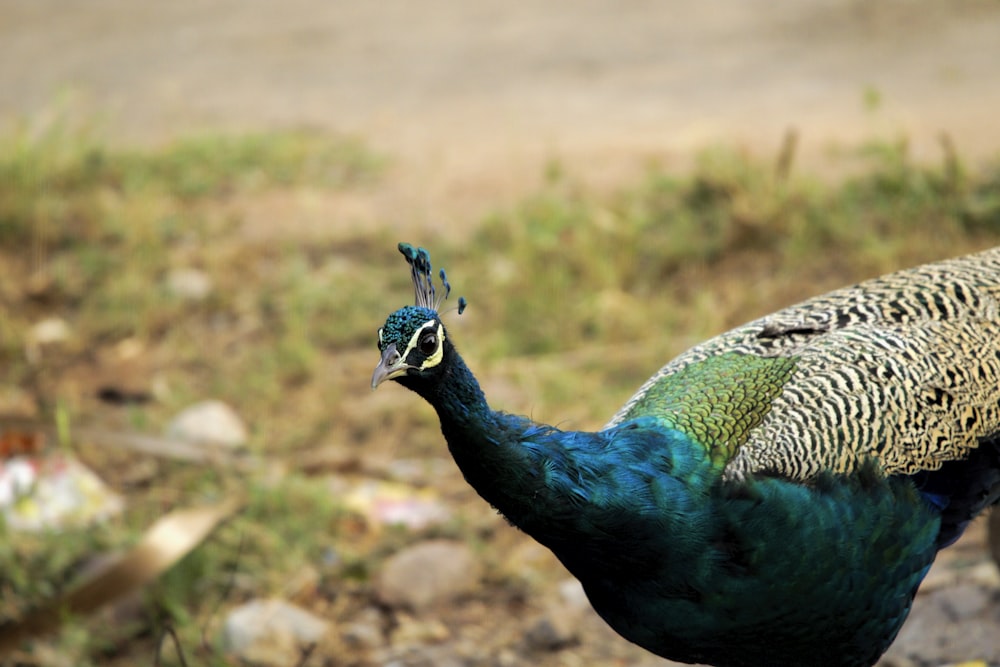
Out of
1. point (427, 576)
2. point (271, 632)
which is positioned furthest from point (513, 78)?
point (271, 632)

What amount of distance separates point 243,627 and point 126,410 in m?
1.61

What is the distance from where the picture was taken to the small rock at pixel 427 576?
367cm

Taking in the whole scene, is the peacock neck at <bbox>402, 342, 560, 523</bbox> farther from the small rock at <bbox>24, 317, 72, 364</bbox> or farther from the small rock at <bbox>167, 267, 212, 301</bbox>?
the small rock at <bbox>167, 267, 212, 301</bbox>

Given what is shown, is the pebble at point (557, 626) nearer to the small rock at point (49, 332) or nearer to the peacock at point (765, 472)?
the peacock at point (765, 472)

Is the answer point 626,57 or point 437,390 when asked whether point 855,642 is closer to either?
point 437,390

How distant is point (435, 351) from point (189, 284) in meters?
3.67

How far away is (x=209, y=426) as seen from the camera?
14.6ft

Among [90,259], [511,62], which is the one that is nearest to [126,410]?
[90,259]

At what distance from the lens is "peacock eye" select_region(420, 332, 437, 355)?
2141 mm

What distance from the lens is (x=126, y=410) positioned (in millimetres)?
4793

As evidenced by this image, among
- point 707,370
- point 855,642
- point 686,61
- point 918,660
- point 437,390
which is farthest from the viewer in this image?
point 686,61

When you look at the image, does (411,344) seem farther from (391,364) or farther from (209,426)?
(209,426)

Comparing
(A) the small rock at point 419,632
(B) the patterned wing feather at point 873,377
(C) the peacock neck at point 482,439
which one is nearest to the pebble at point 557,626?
(A) the small rock at point 419,632

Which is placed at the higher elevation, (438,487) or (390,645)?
(438,487)
